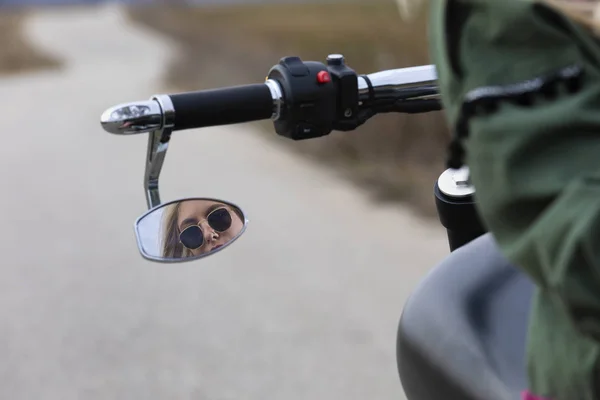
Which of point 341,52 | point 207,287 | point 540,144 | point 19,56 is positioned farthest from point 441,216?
point 19,56

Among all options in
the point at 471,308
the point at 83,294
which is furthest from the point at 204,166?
the point at 471,308

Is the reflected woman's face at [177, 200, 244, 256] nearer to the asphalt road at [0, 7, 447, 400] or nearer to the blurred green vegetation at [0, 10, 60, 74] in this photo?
the asphalt road at [0, 7, 447, 400]

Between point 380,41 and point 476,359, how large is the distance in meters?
8.26

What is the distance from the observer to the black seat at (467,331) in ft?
2.63

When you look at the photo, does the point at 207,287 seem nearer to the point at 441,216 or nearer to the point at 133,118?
the point at 441,216

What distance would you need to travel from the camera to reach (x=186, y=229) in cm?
99

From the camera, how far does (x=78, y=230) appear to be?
4215 millimetres

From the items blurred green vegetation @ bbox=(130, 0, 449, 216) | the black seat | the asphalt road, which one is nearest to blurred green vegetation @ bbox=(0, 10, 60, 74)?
blurred green vegetation @ bbox=(130, 0, 449, 216)

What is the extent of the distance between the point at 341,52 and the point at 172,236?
25.3 feet

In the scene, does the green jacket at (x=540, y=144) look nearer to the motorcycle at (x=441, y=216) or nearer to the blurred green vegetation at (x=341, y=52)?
the motorcycle at (x=441, y=216)

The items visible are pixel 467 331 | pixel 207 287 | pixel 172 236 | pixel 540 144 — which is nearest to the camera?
pixel 540 144

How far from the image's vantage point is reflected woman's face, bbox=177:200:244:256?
0.99 meters

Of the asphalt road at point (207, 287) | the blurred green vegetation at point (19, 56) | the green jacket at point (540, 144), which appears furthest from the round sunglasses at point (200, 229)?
the blurred green vegetation at point (19, 56)

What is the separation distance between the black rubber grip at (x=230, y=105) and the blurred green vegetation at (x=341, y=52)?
0.23 meters
